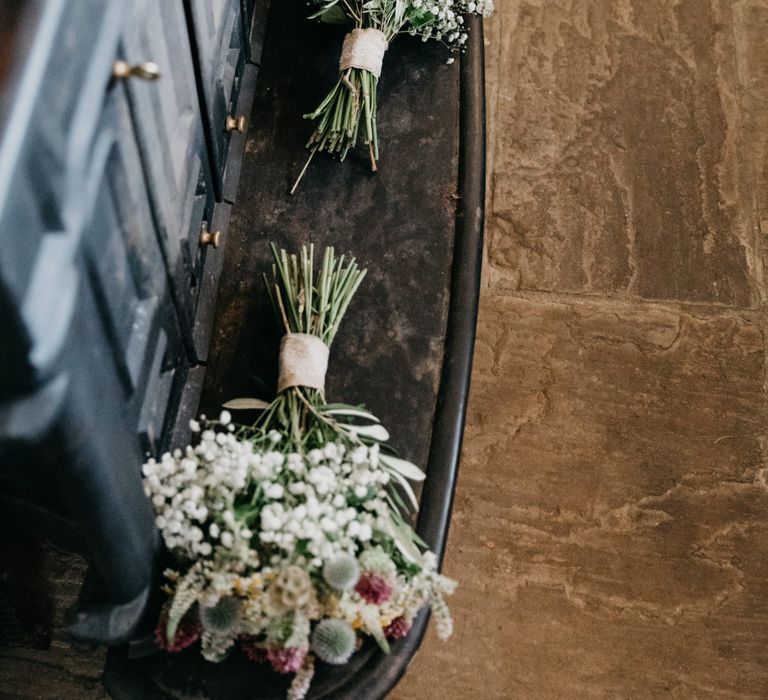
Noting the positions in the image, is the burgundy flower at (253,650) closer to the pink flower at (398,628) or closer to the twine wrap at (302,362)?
the pink flower at (398,628)

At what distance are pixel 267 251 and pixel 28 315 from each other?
0.83 metres

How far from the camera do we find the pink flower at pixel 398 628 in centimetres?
121

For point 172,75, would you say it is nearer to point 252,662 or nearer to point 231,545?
point 231,545

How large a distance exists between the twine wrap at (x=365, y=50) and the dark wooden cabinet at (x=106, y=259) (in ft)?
0.83

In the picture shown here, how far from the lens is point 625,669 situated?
1.87 meters

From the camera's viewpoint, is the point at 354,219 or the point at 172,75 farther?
the point at 354,219

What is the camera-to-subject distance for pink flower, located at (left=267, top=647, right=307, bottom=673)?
112cm

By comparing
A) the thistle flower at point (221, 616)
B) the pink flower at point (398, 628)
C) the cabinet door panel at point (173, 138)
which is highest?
the cabinet door panel at point (173, 138)

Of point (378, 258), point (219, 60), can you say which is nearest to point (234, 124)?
point (219, 60)

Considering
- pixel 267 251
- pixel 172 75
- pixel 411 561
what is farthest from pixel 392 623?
pixel 172 75

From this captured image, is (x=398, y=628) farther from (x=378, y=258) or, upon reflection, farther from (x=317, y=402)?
(x=378, y=258)

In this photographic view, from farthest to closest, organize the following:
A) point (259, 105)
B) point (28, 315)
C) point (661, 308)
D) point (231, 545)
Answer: point (661, 308) → point (259, 105) → point (231, 545) → point (28, 315)

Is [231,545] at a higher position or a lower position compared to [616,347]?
lower

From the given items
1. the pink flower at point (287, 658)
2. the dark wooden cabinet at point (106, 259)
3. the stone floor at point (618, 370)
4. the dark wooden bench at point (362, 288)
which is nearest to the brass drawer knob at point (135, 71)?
the dark wooden cabinet at point (106, 259)
